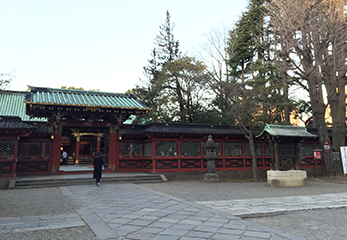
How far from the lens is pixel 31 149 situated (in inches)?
535

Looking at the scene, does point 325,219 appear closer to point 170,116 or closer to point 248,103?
point 248,103

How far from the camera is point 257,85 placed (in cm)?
1401

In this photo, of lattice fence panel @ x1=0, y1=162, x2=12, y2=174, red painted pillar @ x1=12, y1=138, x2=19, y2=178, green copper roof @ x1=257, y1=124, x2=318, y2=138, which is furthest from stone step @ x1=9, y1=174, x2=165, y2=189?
green copper roof @ x1=257, y1=124, x2=318, y2=138

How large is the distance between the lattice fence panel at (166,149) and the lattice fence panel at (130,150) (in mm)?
1587

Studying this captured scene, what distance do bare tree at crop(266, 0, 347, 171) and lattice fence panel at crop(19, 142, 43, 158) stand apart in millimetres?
14269

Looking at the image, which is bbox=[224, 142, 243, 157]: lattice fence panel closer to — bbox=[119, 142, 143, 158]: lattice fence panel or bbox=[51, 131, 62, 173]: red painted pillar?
bbox=[119, 142, 143, 158]: lattice fence panel

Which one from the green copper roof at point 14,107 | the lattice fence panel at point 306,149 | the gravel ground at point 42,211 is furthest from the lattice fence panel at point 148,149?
the lattice fence panel at point 306,149

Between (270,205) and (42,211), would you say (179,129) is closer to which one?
(270,205)

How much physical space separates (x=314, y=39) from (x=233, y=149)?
7.94 m

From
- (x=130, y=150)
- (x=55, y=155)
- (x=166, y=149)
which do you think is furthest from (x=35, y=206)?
(x=130, y=150)

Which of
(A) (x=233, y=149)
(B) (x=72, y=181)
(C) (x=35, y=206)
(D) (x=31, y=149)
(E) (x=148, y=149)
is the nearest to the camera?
(C) (x=35, y=206)

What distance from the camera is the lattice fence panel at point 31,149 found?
13400 mm

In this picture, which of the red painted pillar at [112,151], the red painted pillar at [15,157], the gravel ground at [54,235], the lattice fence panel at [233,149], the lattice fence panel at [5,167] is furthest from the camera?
the lattice fence panel at [233,149]

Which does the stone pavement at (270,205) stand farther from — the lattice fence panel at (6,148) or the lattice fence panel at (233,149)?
the lattice fence panel at (6,148)
